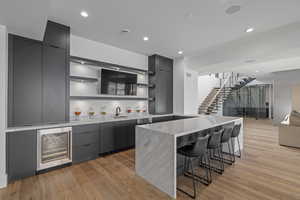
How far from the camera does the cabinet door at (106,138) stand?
3248 millimetres

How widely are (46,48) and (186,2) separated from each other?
2.77 meters

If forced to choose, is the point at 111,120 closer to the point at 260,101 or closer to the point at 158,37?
the point at 158,37

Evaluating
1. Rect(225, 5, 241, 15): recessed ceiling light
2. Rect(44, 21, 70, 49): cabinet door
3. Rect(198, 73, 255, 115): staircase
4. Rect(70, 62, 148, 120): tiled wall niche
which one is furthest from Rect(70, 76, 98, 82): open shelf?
Rect(198, 73, 255, 115): staircase

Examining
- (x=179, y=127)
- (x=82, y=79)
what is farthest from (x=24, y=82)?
(x=179, y=127)

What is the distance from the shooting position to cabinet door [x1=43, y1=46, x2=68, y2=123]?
269 centimetres

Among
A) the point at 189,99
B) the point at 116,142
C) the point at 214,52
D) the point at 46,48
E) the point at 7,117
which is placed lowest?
the point at 116,142

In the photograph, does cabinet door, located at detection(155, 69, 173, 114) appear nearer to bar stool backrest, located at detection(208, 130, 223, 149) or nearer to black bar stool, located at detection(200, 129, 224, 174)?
black bar stool, located at detection(200, 129, 224, 174)

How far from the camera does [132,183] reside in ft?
7.36

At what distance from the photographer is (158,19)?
267 centimetres

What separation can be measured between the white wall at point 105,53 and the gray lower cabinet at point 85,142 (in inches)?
71.7

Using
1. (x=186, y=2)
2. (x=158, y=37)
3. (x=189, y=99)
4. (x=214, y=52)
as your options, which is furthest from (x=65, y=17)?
(x=189, y=99)

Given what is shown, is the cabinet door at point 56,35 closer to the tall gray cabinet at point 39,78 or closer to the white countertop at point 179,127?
the tall gray cabinet at point 39,78

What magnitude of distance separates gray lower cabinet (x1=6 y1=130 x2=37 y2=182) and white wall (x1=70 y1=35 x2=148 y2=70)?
1998 mm

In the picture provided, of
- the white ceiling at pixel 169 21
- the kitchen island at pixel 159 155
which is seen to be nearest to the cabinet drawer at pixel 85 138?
the kitchen island at pixel 159 155
